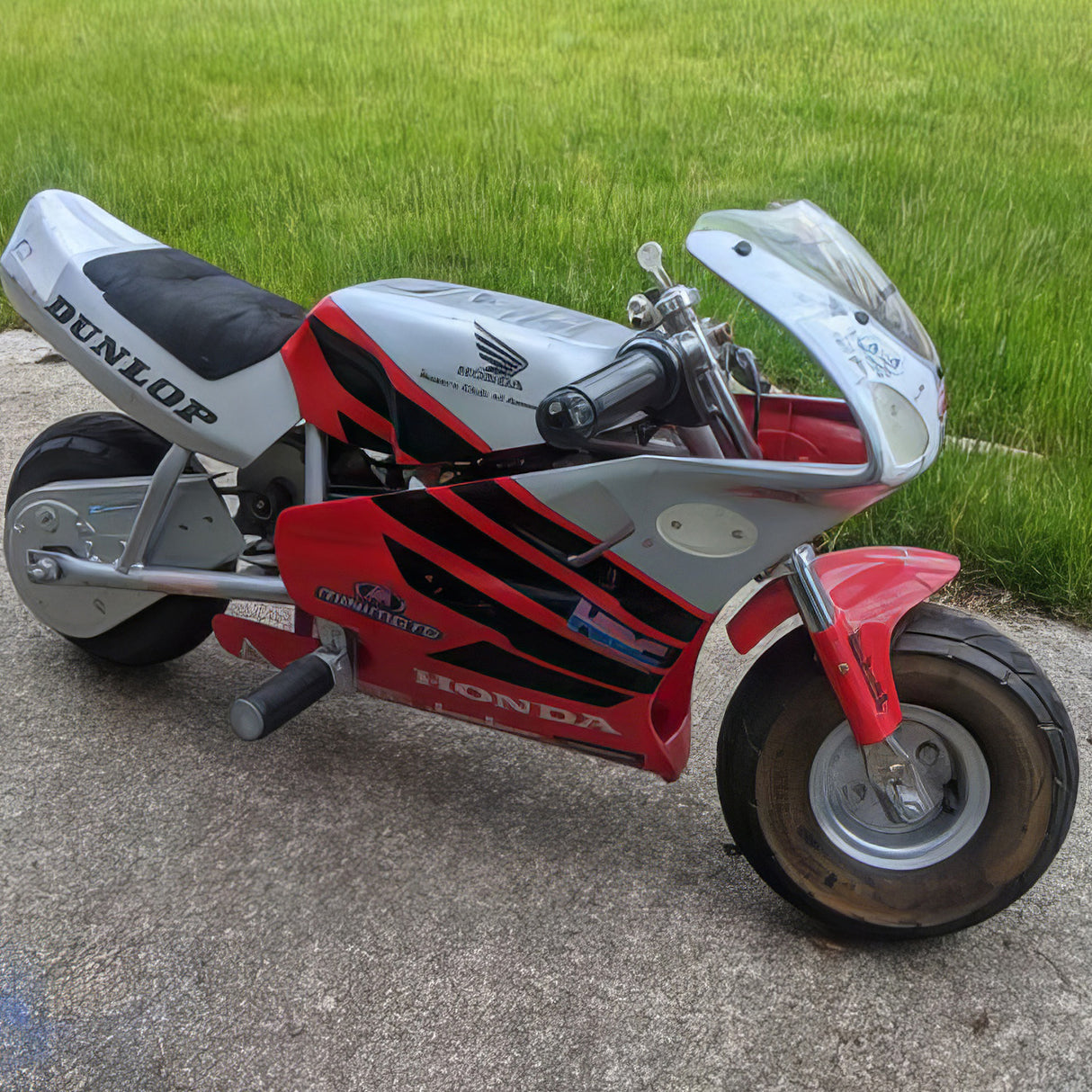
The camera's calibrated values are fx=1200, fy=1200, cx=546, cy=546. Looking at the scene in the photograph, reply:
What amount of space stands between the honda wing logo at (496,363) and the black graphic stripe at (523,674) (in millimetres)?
514

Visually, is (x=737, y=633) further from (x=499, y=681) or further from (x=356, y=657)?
(x=356, y=657)

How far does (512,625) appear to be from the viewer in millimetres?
2254

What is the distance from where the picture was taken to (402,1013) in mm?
2066

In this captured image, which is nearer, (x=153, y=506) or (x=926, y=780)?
(x=926, y=780)

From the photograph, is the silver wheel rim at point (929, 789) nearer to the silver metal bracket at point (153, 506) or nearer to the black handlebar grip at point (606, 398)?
the black handlebar grip at point (606, 398)

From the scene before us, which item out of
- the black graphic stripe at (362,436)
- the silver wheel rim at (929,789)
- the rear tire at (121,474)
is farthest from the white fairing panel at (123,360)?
the silver wheel rim at (929,789)

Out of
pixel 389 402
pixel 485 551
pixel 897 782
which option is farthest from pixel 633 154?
pixel 897 782

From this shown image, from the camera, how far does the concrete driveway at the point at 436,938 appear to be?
1982 millimetres

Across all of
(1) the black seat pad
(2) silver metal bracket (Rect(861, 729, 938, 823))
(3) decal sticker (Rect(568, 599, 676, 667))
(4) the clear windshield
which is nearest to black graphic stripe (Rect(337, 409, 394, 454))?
(1) the black seat pad

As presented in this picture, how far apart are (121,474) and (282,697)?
777mm

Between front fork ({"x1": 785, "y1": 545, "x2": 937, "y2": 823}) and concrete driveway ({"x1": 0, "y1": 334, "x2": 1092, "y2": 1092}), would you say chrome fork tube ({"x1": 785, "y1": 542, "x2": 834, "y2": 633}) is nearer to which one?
front fork ({"x1": 785, "y1": 545, "x2": 937, "y2": 823})

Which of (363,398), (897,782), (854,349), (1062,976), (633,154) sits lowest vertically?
(1062,976)

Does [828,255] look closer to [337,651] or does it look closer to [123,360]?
[337,651]

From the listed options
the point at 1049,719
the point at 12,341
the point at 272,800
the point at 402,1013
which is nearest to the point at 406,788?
the point at 272,800
